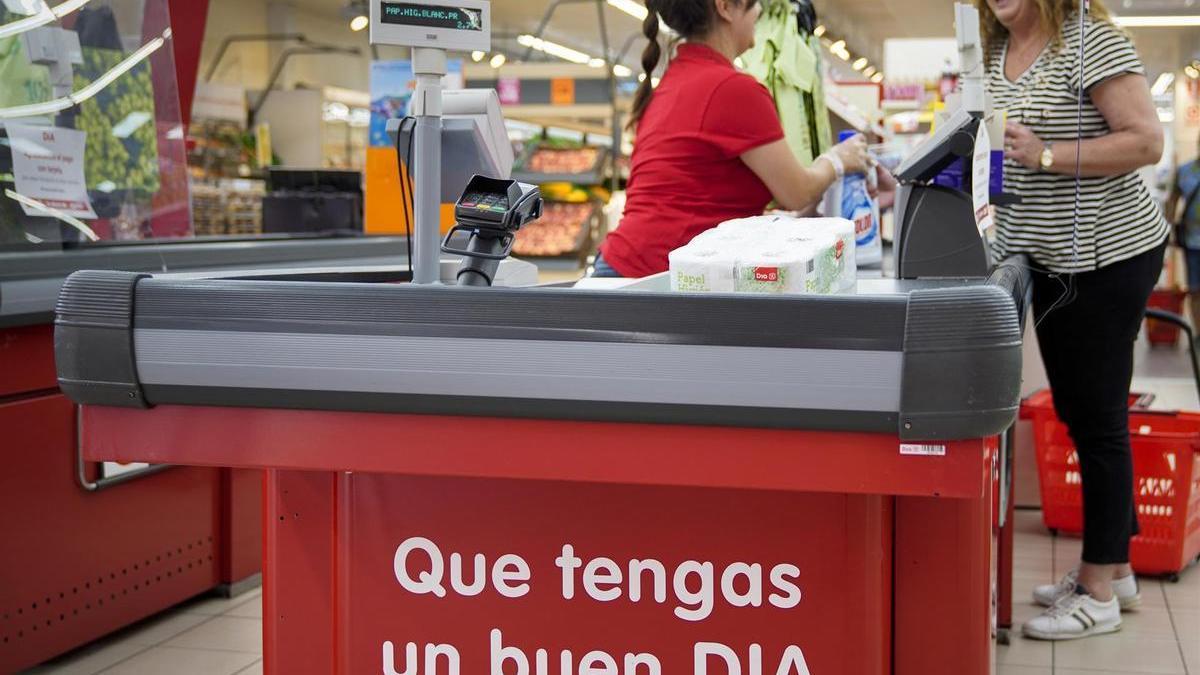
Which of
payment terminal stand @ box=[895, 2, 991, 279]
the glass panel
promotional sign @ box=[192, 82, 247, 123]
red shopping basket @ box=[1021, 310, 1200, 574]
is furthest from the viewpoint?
promotional sign @ box=[192, 82, 247, 123]

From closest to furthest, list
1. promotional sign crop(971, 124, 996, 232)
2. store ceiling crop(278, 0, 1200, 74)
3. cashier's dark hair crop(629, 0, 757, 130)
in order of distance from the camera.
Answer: promotional sign crop(971, 124, 996, 232), cashier's dark hair crop(629, 0, 757, 130), store ceiling crop(278, 0, 1200, 74)

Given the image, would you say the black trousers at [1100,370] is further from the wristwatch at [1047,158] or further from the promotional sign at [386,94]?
the promotional sign at [386,94]

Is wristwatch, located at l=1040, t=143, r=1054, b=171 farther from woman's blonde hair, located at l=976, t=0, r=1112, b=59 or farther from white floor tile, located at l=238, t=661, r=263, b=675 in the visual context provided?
white floor tile, located at l=238, t=661, r=263, b=675

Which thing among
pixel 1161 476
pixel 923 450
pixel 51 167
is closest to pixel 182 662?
pixel 51 167

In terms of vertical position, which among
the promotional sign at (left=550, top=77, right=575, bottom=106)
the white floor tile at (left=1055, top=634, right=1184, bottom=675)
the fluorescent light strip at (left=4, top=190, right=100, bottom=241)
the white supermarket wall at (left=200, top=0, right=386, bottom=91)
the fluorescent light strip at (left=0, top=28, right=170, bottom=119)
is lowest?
the white floor tile at (left=1055, top=634, right=1184, bottom=675)

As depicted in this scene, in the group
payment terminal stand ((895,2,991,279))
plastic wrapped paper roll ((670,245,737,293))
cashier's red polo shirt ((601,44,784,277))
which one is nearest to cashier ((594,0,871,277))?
cashier's red polo shirt ((601,44,784,277))

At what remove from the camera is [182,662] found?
10.4 feet

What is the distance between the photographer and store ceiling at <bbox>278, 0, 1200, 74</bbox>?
18516mm

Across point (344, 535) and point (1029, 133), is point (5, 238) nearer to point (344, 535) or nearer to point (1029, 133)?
point (344, 535)

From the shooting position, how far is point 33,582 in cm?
303

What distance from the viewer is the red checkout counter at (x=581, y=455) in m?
1.38

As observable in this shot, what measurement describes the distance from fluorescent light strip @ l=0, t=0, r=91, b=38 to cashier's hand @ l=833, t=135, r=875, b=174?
2.04 m

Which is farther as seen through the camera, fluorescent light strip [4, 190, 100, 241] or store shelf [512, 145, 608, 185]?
store shelf [512, 145, 608, 185]

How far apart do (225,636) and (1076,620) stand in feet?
7.17
